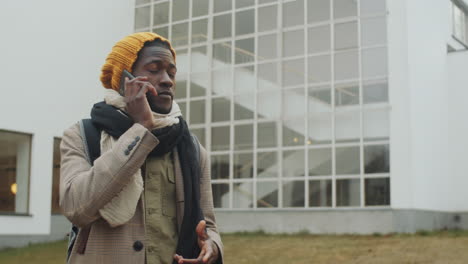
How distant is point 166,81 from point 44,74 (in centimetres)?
1489

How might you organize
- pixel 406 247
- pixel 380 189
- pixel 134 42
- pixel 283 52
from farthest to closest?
pixel 283 52
pixel 380 189
pixel 406 247
pixel 134 42

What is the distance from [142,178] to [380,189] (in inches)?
527

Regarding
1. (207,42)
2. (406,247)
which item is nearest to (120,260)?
(406,247)

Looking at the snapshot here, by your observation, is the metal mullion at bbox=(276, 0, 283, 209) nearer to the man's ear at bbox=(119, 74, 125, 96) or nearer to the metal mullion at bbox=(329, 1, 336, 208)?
the metal mullion at bbox=(329, 1, 336, 208)

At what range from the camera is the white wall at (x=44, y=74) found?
1548cm

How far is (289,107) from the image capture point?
1677 centimetres

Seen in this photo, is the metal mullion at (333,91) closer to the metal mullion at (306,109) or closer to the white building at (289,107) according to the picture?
the white building at (289,107)

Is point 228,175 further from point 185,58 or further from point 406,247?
point 406,247

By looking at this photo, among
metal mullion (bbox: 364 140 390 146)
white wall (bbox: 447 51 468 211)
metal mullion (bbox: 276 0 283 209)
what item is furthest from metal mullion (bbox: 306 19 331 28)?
white wall (bbox: 447 51 468 211)

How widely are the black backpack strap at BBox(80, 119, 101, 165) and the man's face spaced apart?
0.73 feet

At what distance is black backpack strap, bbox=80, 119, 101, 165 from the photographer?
227 centimetres

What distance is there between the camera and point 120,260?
2182 millimetres

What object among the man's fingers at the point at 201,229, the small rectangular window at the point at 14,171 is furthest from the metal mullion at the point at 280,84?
the man's fingers at the point at 201,229

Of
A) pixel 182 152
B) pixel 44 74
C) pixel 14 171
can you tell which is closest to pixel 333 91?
pixel 44 74
